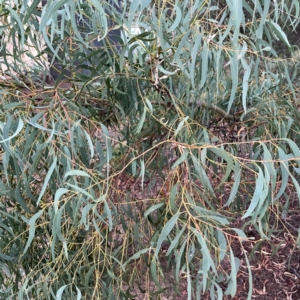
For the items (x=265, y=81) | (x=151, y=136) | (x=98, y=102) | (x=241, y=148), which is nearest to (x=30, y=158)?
(x=98, y=102)

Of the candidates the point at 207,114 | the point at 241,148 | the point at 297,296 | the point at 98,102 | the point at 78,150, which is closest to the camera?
the point at 78,150

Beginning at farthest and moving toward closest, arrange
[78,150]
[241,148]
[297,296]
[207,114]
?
[297,296]
[241,148]
[207,114]
[78,150]

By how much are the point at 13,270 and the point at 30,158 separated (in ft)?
1.05

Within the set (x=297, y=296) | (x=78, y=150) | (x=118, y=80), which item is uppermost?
(x=118, y=80)

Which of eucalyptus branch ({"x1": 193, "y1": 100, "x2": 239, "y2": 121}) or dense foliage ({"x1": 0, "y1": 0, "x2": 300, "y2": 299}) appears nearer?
dense foliage ({"x1": 0, "y1": 0, "x2": 300, "y2": 299})

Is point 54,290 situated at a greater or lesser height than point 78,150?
lesser

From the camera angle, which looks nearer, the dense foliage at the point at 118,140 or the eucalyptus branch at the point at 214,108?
the dense foliage at the point at 118,140

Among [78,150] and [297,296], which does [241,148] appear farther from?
[297,296]

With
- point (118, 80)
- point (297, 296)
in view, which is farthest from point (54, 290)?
point (297, 296)

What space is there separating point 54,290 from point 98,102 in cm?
55

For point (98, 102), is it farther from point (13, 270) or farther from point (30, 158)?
point (13, 270)

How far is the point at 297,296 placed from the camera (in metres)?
1.93

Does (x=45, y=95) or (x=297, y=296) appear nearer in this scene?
(x=45, y=95)

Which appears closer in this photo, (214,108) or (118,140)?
(118,140)
